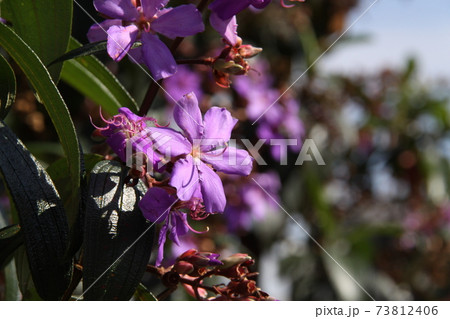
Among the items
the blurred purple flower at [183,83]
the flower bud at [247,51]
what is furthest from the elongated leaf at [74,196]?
the blurred purple flower at [183,83]

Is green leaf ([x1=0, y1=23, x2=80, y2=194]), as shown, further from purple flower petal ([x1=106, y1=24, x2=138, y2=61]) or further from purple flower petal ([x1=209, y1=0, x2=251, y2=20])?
purple flower petal ([x1=209, y1=0, x2=251, y2=20])

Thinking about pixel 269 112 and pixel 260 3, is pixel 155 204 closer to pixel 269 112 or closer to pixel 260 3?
pixel 260 3

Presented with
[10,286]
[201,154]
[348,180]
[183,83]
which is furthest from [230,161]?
[348,180]

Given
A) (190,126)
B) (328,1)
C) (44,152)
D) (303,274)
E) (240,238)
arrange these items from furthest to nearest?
(328,1) < (303,274) < (240,238) < (44,152) < (190,126)

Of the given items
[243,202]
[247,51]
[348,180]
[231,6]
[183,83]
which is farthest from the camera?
[348,180]

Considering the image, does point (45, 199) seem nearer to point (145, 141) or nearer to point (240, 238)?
point (145, 141)

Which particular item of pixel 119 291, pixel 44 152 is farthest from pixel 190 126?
pixel 44 152
